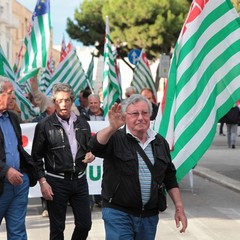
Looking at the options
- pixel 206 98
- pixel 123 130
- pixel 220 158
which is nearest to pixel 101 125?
pixel 206 98

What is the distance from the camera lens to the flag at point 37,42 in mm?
13242

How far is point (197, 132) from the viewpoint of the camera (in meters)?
8.17

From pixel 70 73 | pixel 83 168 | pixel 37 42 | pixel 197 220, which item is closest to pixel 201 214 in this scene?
pixel 197 220

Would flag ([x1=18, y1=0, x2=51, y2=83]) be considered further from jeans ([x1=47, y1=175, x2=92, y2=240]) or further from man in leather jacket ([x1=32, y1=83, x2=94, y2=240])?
jeans ([x1=47, y1=175, x2=92, y2=240])

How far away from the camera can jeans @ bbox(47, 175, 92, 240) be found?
6973 millimetres

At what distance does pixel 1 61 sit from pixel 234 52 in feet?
13.5

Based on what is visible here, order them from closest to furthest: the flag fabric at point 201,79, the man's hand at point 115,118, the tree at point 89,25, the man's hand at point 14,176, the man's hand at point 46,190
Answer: the man's hand at point 115,118 → the man's hand at point 14,176 → the man's hand at point 46,190 → the flag fabric at point 201,79 → the tree at point 89,25

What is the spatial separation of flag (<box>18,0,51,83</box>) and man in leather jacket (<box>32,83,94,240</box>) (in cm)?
577

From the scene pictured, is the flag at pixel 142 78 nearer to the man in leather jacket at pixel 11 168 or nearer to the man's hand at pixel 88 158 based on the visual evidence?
the man's hand at pixel 88 158

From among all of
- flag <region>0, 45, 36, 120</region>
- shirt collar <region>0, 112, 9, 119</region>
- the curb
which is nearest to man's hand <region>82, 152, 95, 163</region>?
shirt collar <region>0, 112, 9, 119</region>

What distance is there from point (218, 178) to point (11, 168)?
8838 mm

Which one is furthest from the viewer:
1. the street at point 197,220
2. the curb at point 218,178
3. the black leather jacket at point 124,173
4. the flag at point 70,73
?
the flag at point 70,73

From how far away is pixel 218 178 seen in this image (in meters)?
14.6

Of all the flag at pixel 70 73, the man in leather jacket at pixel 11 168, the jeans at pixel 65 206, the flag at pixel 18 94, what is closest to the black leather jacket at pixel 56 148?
the jeans at pixel 65 206
